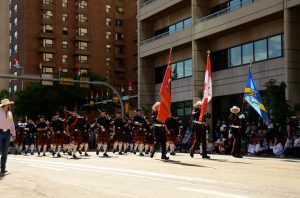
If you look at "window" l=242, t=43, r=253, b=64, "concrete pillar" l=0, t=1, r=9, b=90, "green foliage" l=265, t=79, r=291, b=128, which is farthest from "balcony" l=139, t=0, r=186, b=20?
"concrete pillar" l=0, t=1, r=9, b=90

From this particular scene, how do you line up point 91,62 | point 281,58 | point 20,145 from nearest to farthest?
point 20,145 → point 281,58 → point 91,62

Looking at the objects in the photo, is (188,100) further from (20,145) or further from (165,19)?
(20,145)

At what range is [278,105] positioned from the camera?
25.3 m

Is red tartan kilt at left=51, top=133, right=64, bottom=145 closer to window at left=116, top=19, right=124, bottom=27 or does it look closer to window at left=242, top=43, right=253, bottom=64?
window at left=242, top=43, right=253, bottom=64

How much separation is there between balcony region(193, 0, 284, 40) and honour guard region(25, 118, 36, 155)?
49.5 feet

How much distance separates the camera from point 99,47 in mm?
85125

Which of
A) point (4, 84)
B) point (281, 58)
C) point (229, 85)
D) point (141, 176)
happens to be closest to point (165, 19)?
point (229, 85)

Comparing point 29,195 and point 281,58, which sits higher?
point 281,58

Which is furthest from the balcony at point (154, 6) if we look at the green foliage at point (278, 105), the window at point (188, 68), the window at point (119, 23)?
the window at point (119, 23)

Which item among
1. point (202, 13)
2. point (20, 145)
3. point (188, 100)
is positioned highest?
point (202, 13)

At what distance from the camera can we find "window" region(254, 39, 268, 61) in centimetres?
3334

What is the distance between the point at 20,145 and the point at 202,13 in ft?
57.5

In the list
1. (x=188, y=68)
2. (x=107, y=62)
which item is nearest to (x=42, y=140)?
(x=188, y=68)

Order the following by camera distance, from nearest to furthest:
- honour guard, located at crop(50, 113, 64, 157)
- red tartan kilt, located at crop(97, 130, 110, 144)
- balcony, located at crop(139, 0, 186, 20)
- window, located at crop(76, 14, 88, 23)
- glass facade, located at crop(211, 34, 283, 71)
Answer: honour guard, located at crop(50, 113, 64, 157) < red tartan kilt, located at crop(97, 130, 110, 144) < glass facade, located at crop(211, 34, 283, 71) < balcony, located at crop(139, 0, 186, 20) < window, located at crop(76, 14, 88, 23)
